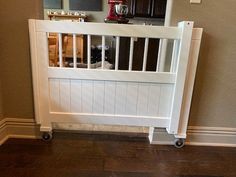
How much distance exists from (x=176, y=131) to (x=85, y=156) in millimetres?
750

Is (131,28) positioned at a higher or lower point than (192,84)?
higher

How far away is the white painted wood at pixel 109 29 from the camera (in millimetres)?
1476

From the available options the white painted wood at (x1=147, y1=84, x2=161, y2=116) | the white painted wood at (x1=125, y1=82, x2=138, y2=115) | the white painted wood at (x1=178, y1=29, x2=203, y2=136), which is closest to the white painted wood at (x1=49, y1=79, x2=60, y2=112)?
the white painted wood at (x1=125, y1=82, x2=138, y2=115)

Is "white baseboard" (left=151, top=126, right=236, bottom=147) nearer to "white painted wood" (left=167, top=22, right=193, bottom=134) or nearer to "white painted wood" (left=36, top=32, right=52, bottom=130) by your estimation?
"white painted wood" (left=167, top=22, right=193, bottom=134)

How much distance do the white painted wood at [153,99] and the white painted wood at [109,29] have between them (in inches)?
15.3

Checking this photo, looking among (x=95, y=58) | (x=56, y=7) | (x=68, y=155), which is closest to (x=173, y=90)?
(x=68, y=155)

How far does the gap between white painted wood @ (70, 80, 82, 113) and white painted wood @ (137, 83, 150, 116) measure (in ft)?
1.54

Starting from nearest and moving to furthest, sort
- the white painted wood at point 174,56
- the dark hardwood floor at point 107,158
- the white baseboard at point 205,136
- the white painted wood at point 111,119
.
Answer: the dark hardwood floor at point 107,158 < the white painted wood at point 174,56 < the white painted wood at point 111,119 < the white baseboard at point 205,136

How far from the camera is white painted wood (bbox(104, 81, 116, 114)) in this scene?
162cm

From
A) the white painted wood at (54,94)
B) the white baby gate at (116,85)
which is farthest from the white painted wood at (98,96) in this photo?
the white painted wood at (54,94)

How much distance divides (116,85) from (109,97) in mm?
114

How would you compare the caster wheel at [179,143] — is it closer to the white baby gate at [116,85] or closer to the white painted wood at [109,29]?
the white baby gate at [116,85]

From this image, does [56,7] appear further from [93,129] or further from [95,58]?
[93,129]

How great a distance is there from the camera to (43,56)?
1.55 metres
